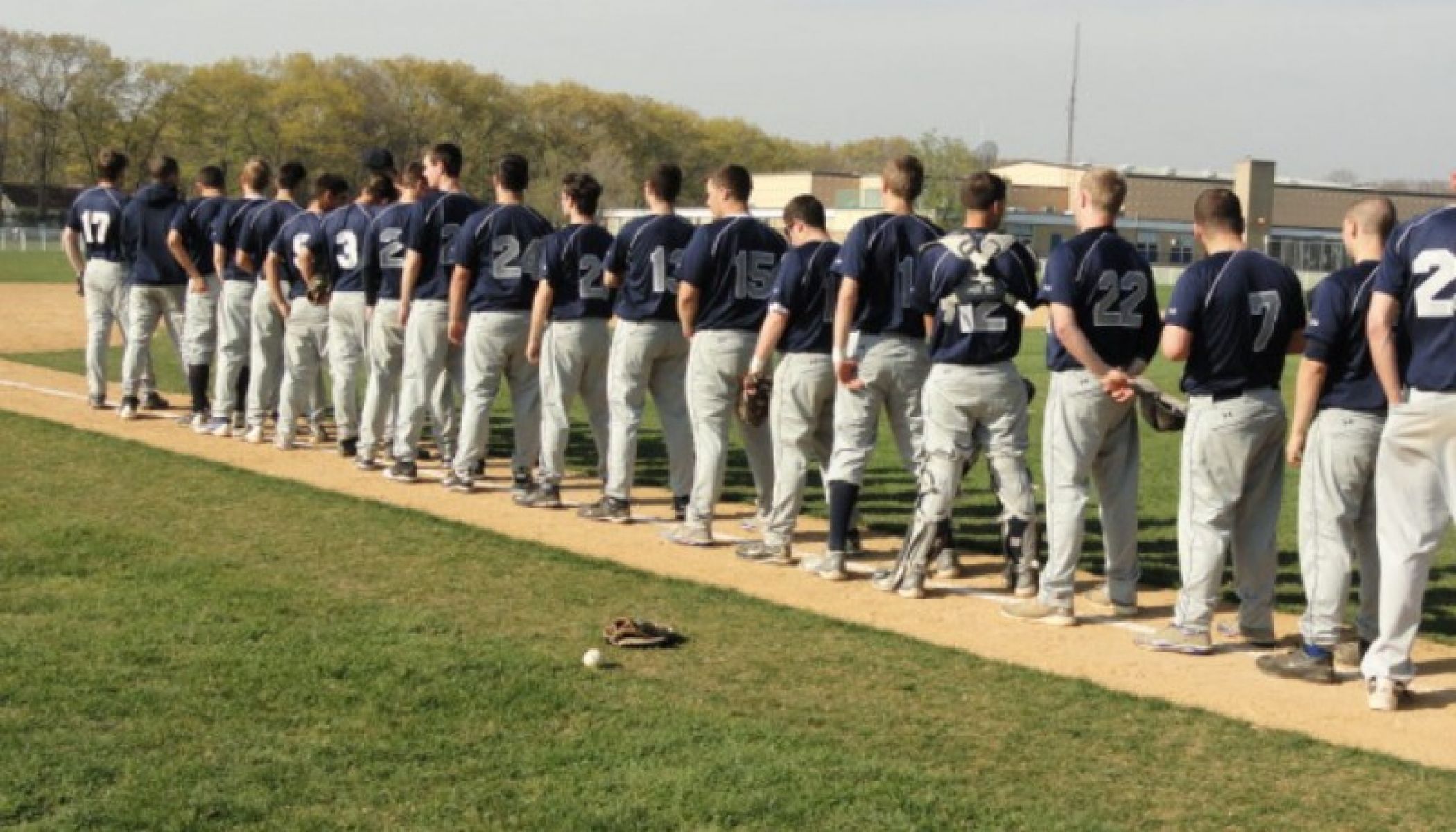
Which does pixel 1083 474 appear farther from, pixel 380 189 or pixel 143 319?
pixel 143 319

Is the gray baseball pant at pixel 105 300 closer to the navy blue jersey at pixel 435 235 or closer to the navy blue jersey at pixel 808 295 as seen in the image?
the navy blue jersey at pixel 435 235

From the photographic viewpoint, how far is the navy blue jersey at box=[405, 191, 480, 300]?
35.3 feet

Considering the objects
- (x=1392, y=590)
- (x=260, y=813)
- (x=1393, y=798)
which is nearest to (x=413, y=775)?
(x=260, y=813)

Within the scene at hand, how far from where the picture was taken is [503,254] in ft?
34.1

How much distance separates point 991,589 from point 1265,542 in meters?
1.63

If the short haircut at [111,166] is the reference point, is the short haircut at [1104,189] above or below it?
below

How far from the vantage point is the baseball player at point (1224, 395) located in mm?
6949

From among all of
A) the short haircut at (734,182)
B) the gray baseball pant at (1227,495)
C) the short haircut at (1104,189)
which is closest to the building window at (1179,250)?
the short haircut at (734,182)

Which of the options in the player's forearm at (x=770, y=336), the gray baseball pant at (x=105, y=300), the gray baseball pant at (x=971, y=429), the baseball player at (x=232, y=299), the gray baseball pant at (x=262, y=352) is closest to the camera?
the gray baseball pant at (x=971, y=429)

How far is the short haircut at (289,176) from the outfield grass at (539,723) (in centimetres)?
513

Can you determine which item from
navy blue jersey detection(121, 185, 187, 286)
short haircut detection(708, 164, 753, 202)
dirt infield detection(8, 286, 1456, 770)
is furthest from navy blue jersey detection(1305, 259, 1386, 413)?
navy blue jersey detection(121, 185, 187, 286)

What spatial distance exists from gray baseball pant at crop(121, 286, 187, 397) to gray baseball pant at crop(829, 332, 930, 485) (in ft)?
24.5

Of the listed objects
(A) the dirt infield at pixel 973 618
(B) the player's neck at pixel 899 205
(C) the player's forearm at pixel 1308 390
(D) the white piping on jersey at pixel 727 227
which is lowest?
(A) the dirt infield at pixel 973 618

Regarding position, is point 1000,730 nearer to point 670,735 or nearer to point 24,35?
point 670,735
